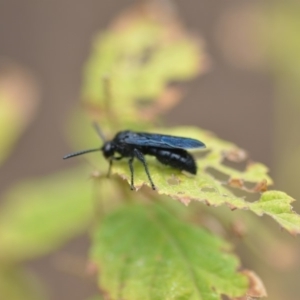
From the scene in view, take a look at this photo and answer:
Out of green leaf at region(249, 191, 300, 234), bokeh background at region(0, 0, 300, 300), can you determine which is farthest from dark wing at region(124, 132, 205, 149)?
bokeh background at region(0, 0, 300, 300)

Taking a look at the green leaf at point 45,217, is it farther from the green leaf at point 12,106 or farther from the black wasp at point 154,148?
the black wasp at point 154,148

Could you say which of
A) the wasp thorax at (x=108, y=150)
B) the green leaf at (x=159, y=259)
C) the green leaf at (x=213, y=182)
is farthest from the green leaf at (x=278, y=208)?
the wasp thorax at (x=108, y=150)

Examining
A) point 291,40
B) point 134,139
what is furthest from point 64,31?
point 134,139

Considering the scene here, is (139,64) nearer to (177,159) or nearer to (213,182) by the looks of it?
(177,159)

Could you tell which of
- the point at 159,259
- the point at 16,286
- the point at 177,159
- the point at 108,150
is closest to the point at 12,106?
the point at 16,286

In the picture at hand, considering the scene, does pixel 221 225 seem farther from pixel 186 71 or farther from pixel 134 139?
pixel 186 71

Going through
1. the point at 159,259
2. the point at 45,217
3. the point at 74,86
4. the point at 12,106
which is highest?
the point at 12,106
